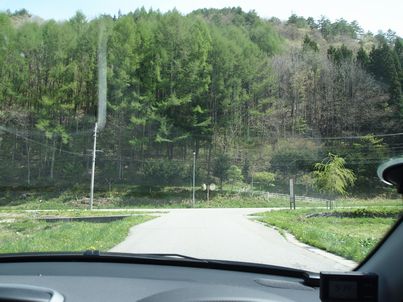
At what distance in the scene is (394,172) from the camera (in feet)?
5.50

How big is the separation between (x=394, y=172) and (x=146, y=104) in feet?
154

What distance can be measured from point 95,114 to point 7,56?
8.91 m

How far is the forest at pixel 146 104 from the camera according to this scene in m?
46.5

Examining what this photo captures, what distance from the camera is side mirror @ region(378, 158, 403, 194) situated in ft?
5.42

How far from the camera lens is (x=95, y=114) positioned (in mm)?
49875

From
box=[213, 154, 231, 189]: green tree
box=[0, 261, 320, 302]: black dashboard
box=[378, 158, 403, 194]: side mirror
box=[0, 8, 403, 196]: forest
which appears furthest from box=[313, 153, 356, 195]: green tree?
box=[378, 158, 403, 194]: side mirror

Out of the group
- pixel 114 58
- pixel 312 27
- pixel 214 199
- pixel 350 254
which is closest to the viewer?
pixel 350 254

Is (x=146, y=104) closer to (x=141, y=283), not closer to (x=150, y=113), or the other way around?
(x=150, y=113)

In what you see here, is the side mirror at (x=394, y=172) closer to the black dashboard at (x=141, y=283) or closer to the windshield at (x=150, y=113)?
the black dashboard at (x=141, y=283)

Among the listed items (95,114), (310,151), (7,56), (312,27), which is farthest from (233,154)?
(312,27)

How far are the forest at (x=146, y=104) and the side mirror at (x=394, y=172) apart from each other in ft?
139

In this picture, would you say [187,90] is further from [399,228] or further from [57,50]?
[399,228]

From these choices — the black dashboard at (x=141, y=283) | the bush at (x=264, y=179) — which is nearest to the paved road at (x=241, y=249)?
the black dashboard at (x=141, y=283)

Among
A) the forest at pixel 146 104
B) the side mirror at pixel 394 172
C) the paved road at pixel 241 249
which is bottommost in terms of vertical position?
the paved road at pixel 241 249
